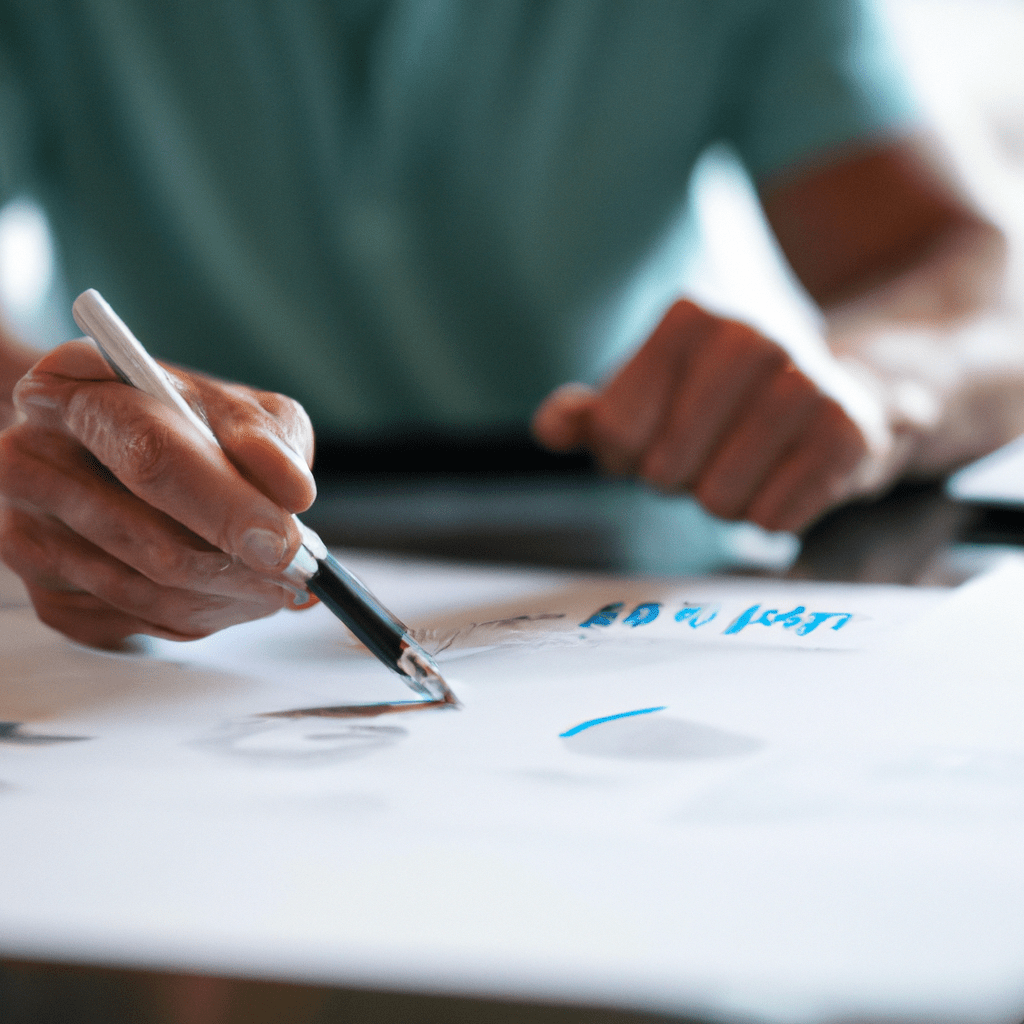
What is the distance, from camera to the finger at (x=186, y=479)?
216 millimetres

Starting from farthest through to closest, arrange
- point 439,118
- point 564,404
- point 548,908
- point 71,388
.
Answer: point 439,118 → point 564,404 → point 71,388 → point 548,908

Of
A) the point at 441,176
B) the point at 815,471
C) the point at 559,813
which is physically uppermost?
the point at 441,176

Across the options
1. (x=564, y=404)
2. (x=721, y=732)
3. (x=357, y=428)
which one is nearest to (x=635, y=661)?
(x=721, y=732)

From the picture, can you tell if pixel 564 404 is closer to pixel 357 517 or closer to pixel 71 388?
pixel 357 517

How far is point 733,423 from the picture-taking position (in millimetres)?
415

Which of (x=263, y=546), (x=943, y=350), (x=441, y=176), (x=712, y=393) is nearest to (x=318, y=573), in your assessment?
(x=263, y=546)

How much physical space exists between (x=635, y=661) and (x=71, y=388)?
0.15m

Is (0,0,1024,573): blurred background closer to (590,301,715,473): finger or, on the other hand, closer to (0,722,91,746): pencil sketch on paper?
(590,301,715,473): finger

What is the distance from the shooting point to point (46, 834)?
160mm

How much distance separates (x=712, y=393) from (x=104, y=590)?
25 centimetres

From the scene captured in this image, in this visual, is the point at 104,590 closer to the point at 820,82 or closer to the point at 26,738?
the point at 26,738

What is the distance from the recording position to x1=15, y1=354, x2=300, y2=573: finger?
0.22 meters

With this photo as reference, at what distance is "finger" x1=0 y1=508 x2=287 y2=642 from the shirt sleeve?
0.55 m

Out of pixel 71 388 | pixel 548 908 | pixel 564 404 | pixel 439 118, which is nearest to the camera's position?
pixel 548 908
